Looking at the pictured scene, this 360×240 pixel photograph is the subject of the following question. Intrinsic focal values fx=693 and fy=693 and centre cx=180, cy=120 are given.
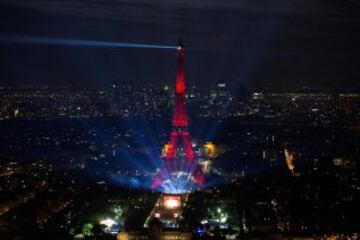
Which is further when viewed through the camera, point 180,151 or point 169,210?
point 180,151

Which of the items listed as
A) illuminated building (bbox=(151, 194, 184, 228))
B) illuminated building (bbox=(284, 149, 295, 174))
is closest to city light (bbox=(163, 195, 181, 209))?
illuminated building (bbox=(151, 194, 184, 228))

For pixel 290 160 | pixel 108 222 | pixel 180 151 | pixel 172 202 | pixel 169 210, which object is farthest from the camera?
pixel 290 160

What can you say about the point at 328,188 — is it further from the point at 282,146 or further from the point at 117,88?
the point at 117,88

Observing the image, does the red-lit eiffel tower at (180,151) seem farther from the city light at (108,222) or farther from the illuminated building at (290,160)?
the city light at (108,222)

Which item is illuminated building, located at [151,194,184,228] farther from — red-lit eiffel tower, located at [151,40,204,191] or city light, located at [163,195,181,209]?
red-lit eiffel tower, located at [151,40,204,191]

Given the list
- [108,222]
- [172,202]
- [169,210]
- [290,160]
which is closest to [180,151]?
[290,160]

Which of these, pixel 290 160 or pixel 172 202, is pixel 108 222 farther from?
pixel 290 160

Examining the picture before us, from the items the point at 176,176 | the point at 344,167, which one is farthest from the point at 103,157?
the point at 344,167

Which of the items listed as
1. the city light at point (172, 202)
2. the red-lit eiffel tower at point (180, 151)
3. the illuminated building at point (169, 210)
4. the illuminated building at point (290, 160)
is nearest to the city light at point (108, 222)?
the illuminated building at point (169, 210)

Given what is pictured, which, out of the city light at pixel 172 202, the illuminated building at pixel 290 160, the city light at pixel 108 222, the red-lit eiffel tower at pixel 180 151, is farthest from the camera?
the illuminated building at pixel 290 160
